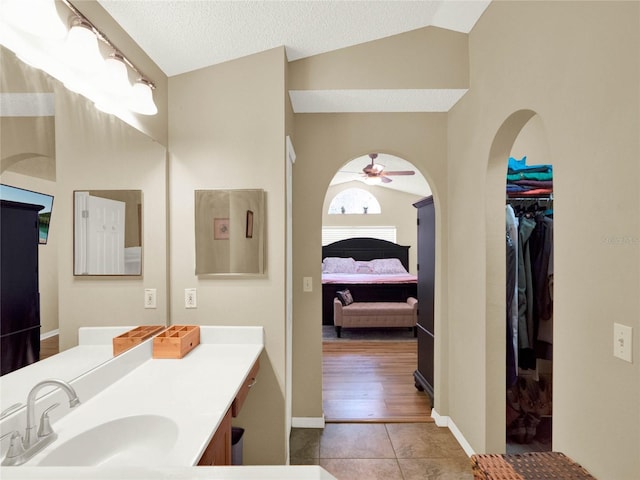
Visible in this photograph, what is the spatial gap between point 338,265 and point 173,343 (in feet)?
17.2

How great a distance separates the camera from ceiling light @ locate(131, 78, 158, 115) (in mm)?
1526

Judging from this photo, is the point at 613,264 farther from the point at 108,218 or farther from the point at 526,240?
the point at 108,218

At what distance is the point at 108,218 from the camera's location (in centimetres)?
143

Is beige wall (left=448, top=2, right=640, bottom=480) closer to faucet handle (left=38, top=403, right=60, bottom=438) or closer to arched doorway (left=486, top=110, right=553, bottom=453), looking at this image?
arched doorway (left=486, top=110, right=553, bottom=453)

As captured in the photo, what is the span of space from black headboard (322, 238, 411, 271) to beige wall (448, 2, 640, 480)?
17.0 feet

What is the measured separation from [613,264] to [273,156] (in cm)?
162

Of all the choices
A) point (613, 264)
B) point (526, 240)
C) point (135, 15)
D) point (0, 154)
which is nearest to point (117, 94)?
point (135, 15)

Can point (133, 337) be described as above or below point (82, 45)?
below

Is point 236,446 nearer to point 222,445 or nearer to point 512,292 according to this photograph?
point 222,445

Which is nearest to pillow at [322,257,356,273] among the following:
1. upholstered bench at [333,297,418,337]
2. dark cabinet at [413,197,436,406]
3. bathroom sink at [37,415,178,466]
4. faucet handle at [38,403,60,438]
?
upholstered bench at [333,297,418,337]

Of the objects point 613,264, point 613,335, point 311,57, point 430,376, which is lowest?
point 430,376

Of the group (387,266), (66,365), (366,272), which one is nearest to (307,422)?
(66,365)

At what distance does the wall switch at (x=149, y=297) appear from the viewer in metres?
1.70

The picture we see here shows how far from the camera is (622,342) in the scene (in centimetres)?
103
